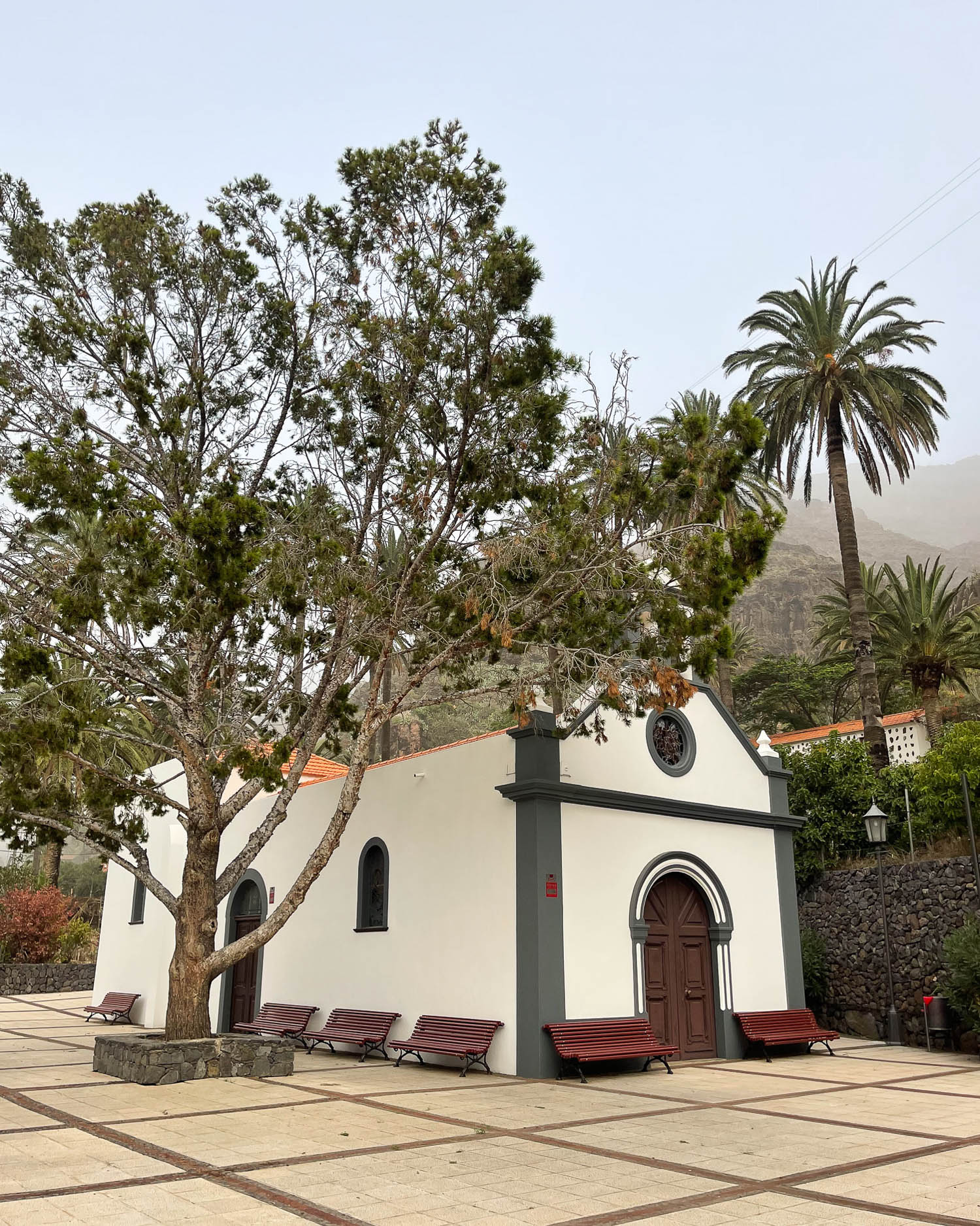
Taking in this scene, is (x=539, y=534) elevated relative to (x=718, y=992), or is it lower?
elevated

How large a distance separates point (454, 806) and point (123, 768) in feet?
16.4

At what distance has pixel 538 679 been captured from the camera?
12.3 metres

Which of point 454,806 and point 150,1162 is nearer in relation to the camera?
point 150,1162

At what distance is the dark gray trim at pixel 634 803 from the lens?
43.3 ft

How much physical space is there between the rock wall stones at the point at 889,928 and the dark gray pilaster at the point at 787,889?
83.1 inches

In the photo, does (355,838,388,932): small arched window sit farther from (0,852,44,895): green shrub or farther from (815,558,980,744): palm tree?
(0,852,44,895): green shrub

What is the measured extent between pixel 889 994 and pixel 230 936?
39.8 ft

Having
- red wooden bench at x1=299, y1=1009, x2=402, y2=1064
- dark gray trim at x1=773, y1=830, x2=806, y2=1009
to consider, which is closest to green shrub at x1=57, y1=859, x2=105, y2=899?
red wooden bench at x1=299, y1=1009, x2=402, y2=1064

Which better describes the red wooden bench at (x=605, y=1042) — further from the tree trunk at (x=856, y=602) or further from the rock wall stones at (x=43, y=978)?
the rock wall stones at (x=43, y=978)

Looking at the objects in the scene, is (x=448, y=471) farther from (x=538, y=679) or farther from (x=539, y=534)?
(x=538, y=679)

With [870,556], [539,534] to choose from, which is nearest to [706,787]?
[539,534]

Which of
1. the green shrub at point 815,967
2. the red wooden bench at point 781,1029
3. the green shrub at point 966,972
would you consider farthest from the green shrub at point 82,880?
the green shrub at point 966,972

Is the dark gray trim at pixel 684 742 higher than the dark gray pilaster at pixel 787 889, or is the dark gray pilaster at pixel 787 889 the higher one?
the dark gray trim at pixel 684 742

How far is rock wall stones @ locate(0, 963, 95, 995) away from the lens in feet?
91.6
